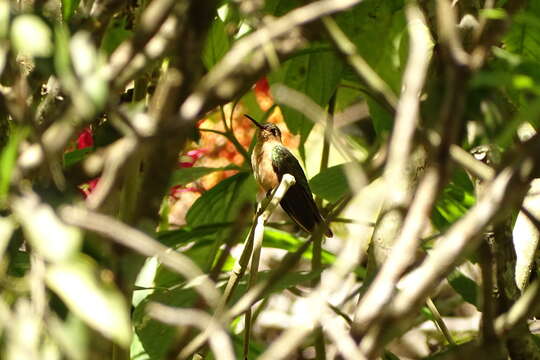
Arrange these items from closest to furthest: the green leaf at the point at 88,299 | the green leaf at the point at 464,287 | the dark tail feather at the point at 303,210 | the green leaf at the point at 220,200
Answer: the green leaf at the point at 88,299
the green leaf at the point at 464,287
the green leaf at the point at 220,200
the dark tail feather at the point at 303,210

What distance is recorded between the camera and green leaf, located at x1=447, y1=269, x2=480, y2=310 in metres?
1.67

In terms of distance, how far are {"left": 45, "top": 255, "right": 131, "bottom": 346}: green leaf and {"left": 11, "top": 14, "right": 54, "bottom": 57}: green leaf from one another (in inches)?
6.7

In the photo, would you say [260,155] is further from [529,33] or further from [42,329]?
[42,329]

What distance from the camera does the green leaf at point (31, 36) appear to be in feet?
2.23

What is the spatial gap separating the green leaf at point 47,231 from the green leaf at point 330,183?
1.02m

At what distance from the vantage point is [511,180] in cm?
71

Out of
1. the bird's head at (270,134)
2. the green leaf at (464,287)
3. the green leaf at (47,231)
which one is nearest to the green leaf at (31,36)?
the green leaf at (47,231)

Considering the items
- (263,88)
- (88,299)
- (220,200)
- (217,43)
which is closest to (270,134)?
(263,88)

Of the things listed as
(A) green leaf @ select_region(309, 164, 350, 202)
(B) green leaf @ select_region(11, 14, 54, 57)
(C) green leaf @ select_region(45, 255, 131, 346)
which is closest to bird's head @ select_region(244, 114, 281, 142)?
(A) green leaf @ select_region(309, 164, 350, 202)

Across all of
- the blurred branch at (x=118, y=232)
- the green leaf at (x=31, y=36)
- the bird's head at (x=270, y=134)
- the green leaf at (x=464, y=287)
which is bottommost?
the green leaf at (x=464, y=287)

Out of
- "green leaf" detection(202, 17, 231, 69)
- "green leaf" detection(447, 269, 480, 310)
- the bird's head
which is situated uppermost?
"green leaf" detection(202, 17, 231, 69)

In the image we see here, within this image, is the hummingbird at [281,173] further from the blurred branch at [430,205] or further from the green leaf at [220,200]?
the blurred branch at [430,205]

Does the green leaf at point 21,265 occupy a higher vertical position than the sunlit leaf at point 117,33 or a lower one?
lower

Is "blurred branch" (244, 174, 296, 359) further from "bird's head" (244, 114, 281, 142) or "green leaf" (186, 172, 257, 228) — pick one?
"bird's head" (244, 114, 281, 142)
